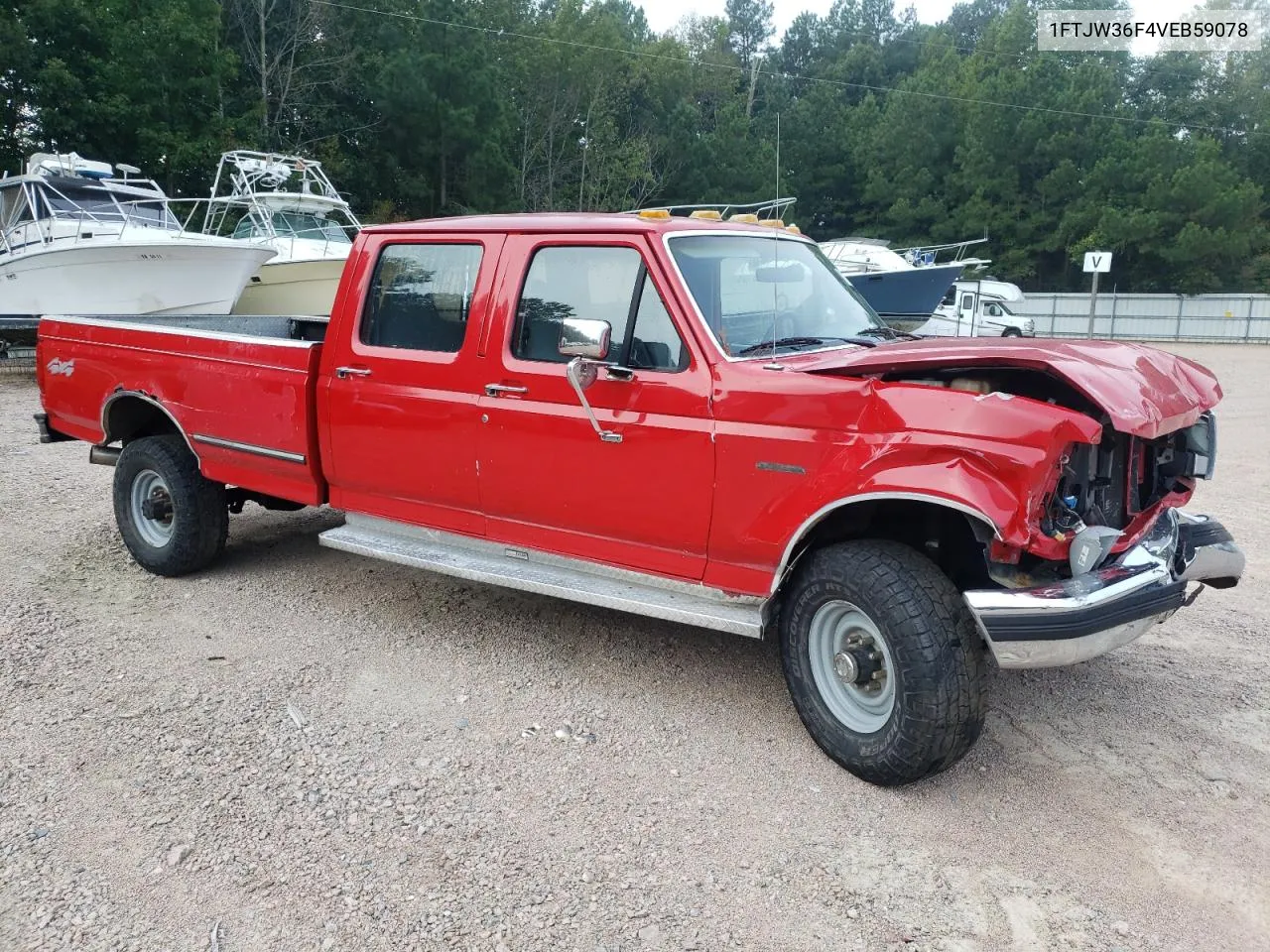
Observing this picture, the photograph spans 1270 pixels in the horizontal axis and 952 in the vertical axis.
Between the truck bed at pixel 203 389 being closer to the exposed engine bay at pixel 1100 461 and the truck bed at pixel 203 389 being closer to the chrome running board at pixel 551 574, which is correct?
the chrome running board at pixel 551 574

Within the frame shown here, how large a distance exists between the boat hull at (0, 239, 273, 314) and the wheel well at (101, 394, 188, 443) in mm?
10011

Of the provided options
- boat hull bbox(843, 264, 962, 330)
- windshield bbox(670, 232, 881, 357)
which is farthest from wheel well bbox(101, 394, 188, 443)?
boat hull bbox(843, 264, 962, 330)

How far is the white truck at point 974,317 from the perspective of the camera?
2423 centimetres

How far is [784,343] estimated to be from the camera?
4.14 m

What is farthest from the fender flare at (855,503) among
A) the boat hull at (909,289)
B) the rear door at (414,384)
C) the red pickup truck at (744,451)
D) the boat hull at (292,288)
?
the boat hull at (909,289)

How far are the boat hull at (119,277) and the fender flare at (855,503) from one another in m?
14.0

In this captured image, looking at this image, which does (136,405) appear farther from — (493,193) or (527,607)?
(493,193)

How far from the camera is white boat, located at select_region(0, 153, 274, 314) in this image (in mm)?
14836

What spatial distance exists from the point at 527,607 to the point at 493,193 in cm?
2940

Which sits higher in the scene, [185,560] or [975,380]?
[975,380]

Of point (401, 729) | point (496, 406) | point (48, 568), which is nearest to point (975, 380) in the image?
point (496, 406)

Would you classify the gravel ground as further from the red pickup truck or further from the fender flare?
the fender flare

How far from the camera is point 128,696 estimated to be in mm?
4312

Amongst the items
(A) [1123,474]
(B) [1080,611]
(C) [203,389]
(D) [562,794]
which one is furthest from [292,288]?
(B) [1080,611]
